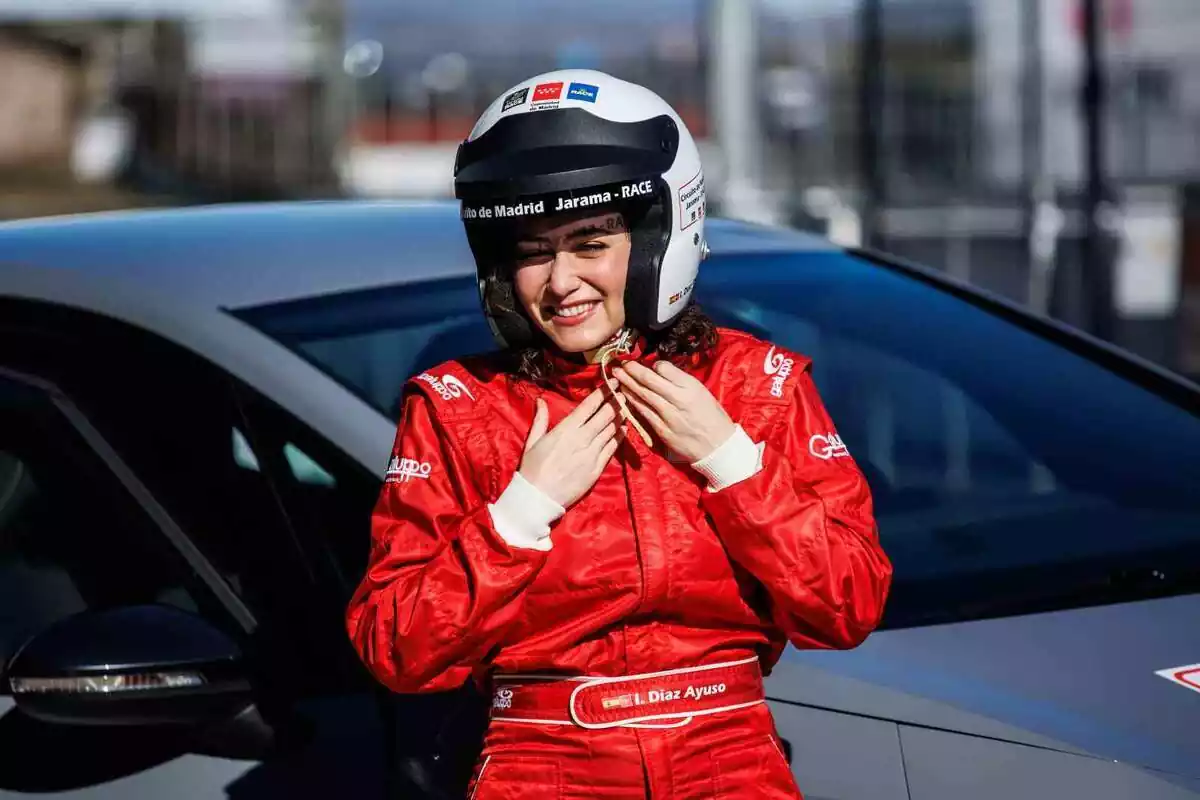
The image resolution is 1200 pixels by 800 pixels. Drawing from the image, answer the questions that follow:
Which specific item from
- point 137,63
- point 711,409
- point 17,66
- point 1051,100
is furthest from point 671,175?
point 17,66

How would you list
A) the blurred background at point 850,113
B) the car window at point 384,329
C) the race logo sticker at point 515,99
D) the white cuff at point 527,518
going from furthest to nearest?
the blurred background at point 850,113 < the car window at point 384,329 < the race logo sticker at point 515,99 < the white cuff at point 527,518

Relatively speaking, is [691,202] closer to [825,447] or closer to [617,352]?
[617,352]

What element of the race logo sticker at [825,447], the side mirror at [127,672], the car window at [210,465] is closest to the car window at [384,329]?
the car window at [210,465]

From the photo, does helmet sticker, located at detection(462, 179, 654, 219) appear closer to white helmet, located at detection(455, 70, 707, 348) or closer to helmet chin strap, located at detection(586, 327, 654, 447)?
white helmet, located at detection(455, 70, 707, 348)

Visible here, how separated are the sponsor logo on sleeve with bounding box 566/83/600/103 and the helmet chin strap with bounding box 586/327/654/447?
0.89ft

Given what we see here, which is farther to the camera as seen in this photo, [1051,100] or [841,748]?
[1051,100]

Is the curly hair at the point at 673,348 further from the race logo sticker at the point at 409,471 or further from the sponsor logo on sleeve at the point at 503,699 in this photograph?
the sponsor logo on sleeve at the point at 503,699

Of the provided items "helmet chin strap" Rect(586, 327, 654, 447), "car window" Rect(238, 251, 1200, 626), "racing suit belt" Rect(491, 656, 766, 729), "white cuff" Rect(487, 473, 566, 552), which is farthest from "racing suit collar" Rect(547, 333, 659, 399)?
"car window" Rect(238, 251, 1200, 626)

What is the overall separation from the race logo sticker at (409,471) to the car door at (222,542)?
458 millimetres

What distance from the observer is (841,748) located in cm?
223

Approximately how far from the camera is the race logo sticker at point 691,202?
224cm

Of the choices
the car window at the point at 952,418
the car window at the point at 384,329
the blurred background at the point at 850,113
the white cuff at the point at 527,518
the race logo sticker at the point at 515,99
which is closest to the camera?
the white cuff at the point at 527,518

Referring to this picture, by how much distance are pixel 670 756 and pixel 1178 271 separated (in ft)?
28.4

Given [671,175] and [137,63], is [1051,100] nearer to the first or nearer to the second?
[671,175]
